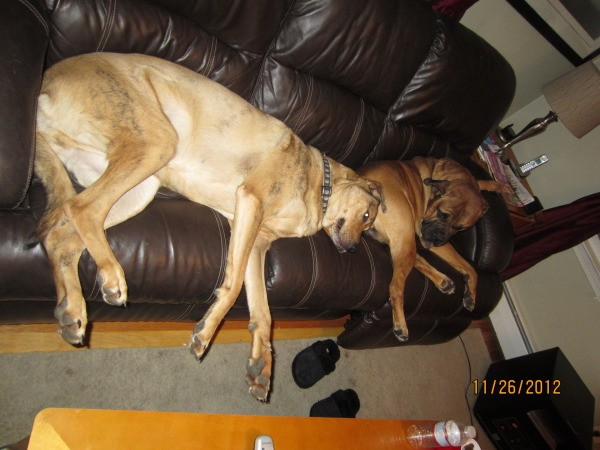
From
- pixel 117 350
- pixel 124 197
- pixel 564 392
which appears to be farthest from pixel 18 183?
pixel 564 392

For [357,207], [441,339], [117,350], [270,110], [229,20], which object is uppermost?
[229,20]

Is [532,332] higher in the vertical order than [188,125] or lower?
lower

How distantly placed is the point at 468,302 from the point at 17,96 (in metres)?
3.59

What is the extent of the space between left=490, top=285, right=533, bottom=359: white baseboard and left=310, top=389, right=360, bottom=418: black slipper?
122 inches

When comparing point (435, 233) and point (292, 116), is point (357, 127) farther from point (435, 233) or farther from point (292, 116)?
point (435, 233)

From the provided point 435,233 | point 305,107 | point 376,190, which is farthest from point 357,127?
point 435,233

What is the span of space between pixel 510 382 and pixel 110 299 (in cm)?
436

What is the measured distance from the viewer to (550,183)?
217 inches

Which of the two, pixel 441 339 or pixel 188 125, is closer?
pixel 188 125

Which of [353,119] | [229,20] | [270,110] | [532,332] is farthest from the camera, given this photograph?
[532,332]

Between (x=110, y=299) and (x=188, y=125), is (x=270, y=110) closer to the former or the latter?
(x=188, y=125)

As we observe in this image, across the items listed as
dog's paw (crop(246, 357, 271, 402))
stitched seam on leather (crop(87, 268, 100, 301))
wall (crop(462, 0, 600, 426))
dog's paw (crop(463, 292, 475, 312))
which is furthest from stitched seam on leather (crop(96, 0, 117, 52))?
wall (crop(462, 0, 600, 426))

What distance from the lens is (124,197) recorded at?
192cm

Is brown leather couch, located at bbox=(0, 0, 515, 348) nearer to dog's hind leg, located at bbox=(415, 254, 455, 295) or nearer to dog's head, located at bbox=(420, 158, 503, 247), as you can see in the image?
dog's hind leg, located at bbox=(415, 254, 455, 295)
